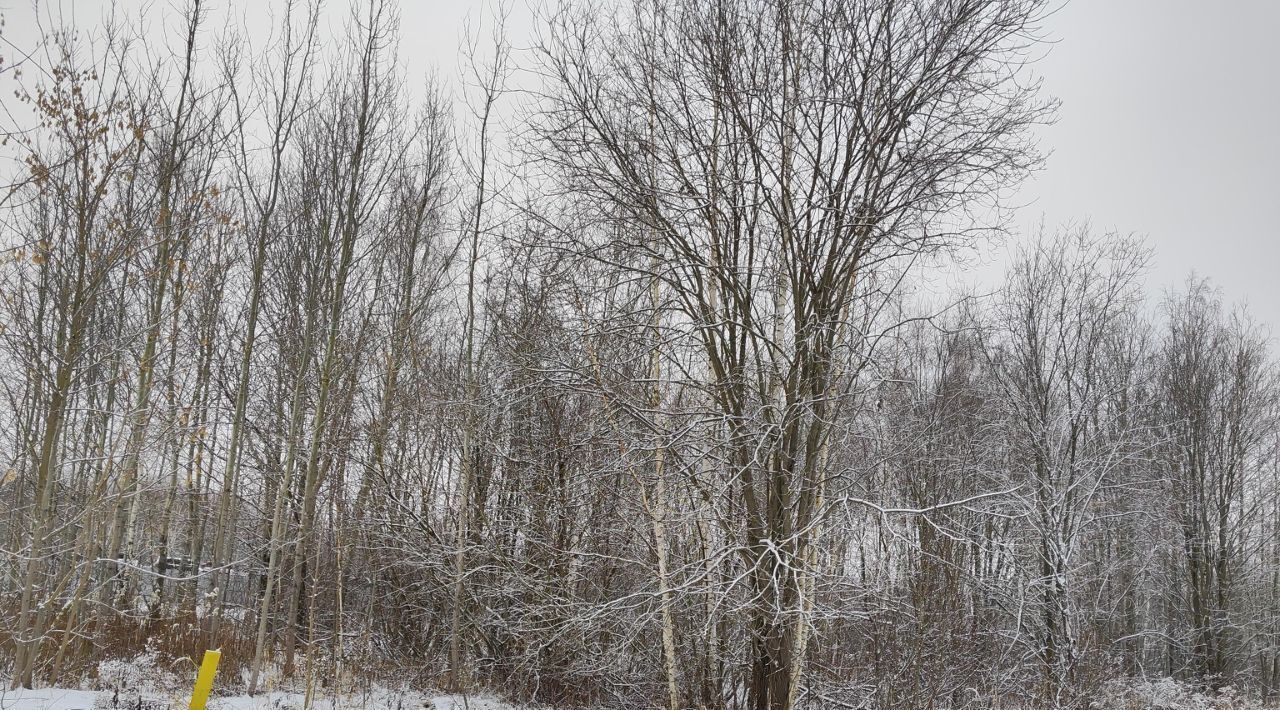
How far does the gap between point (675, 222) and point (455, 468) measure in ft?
18.2

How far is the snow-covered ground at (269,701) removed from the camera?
7.00 meters

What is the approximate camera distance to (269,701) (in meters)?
8.12

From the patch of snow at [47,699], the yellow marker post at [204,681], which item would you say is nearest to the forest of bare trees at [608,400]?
the patch of snow at [47,699]

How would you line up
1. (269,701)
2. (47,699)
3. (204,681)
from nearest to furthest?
1. (204,681)
2. (47,699)
3. (269,701)

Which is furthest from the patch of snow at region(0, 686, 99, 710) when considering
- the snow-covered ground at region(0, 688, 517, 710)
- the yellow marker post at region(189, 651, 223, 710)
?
the yellow marker post at region(189, 651, 223, 710)

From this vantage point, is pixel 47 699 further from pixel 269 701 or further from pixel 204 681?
pixel 204 681

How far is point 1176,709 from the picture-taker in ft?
43.7

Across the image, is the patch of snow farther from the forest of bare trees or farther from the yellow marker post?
the yellow marker post

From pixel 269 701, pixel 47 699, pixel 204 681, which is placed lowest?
pixel 269 701

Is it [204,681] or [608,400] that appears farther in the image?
[608,400]

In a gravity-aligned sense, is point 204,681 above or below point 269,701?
above

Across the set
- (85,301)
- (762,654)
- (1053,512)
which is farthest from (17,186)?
(1053,512)

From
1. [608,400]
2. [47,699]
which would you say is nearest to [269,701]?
[47,699]

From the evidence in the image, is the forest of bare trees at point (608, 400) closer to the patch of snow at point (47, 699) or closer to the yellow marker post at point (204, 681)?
the patch of snow at point (47, 699)
